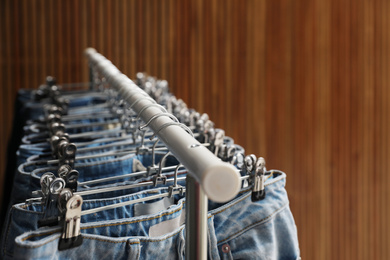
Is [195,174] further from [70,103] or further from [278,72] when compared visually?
[278,72]

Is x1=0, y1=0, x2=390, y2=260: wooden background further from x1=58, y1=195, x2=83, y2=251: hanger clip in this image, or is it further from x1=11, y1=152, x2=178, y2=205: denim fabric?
x1=58, y1=195, x2=83, y2=251: hanger clip

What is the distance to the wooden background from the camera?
4.87m

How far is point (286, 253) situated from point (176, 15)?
3.80 m

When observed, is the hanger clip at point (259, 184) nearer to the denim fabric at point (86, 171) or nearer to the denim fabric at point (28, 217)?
the denim fabric at point (28, 217)

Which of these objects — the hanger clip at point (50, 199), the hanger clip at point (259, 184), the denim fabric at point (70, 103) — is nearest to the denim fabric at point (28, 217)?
the hanger clip at point (50, 199)

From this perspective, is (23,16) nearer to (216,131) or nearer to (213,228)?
(216,131)

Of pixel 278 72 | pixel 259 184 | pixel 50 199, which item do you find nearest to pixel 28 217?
pixel 50 199

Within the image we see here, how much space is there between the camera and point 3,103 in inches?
189

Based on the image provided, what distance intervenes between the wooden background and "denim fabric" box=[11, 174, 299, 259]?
11.7 feet

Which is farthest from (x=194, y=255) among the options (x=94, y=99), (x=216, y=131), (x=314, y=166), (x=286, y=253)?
(x=314, y=166)

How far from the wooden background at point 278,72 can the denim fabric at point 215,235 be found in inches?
141

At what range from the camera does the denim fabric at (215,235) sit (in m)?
1.20

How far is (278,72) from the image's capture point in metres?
5.30

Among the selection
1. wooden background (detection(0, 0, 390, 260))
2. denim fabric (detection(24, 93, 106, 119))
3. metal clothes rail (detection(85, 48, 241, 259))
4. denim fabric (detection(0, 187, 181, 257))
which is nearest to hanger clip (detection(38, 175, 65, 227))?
denim fabric (detection(0, 187, 181, 257))
